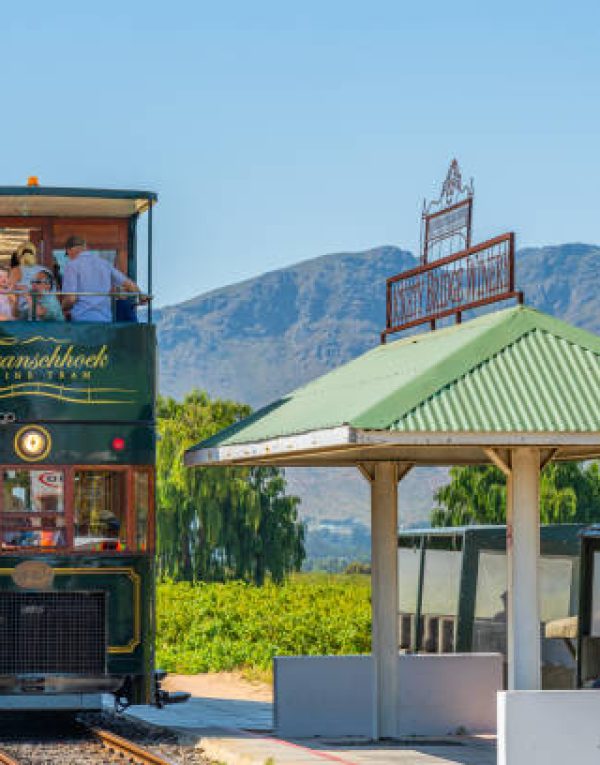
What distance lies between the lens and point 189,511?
68.6m

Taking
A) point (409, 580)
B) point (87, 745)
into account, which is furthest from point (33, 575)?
point (409, 580)

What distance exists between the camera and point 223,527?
6831cm

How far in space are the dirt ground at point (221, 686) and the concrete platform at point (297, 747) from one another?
5.40 metres

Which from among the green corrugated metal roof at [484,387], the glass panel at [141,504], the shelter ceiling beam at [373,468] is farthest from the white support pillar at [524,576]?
the glass panel at [141,504]

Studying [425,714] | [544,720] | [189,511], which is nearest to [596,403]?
[544,720]

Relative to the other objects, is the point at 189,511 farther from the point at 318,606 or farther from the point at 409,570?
the point at 409,570

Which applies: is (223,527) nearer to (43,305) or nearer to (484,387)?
(43,305)

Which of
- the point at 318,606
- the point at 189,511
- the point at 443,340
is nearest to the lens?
the point at 443,340

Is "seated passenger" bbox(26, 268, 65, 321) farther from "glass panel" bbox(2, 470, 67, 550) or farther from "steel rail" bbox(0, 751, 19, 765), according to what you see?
"steel rail" bbox(0, 751, 19, 765)

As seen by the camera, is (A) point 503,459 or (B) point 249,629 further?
(B) point 249,629

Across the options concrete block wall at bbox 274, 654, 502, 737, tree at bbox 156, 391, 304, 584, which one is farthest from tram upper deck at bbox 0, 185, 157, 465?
tree at bbox 156, 391, 304, 584

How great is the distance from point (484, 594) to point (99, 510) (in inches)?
259

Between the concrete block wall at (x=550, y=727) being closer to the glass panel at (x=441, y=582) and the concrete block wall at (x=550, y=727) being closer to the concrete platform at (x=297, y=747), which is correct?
the concrete platform at (x=297, y=747)

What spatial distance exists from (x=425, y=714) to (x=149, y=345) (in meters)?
5.09
